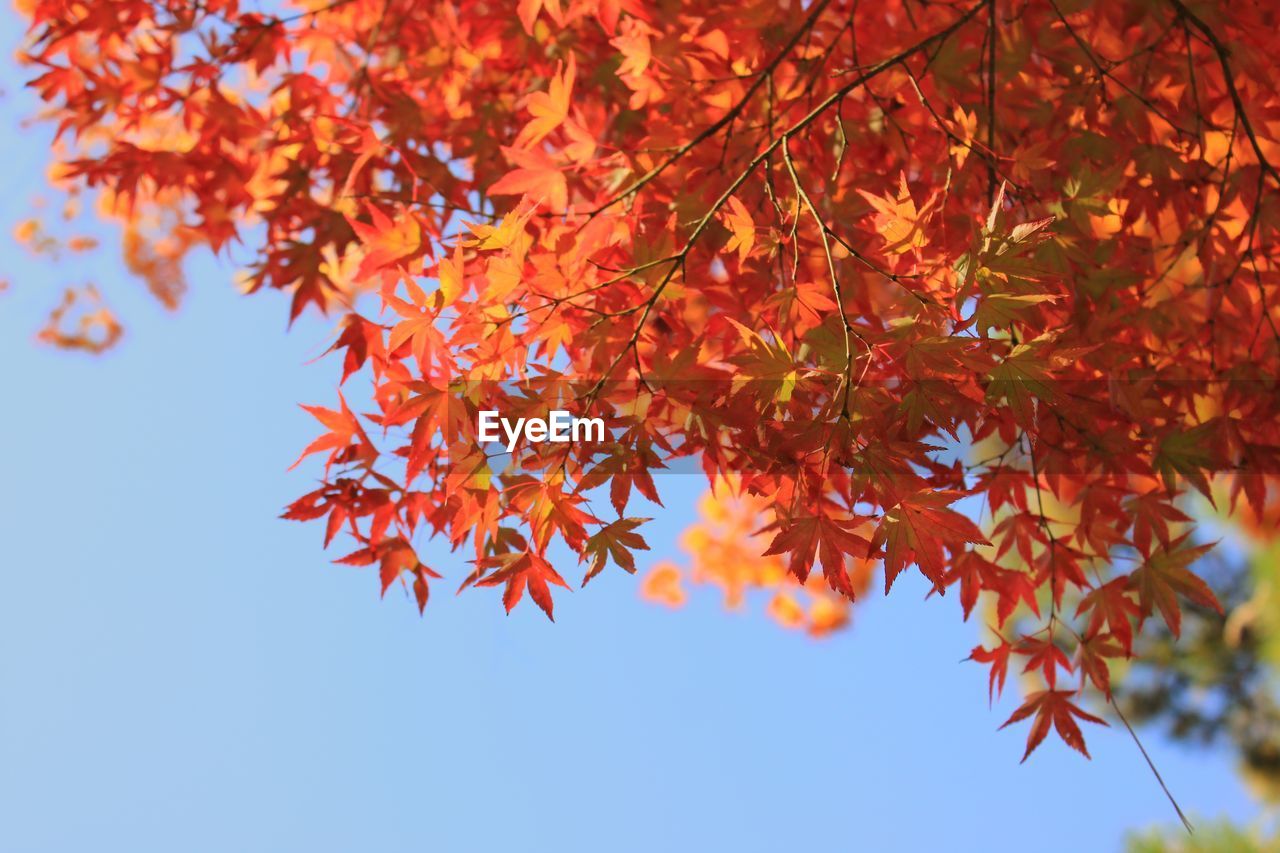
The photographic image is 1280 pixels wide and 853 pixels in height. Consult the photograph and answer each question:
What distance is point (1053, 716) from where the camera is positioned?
234 cm

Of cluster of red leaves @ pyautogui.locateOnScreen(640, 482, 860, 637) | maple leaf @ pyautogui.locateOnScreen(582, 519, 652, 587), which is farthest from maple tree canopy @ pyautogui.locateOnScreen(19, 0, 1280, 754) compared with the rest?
cluster of red leaves @ pyautogui.locateOnScreen(640, 482, 860, 637)

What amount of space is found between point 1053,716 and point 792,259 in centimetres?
114

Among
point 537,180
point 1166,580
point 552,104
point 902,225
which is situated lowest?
point 1166,580

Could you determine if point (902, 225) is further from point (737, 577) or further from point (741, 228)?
point (737, 577)

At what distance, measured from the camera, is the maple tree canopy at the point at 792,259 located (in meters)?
1.81

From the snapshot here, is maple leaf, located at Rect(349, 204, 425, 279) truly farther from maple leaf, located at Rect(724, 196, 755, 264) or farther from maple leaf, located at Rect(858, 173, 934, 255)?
maple leaf, located at Rect(858, 173, 934, 255)

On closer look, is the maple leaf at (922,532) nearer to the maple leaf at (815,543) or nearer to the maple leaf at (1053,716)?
the maple leaf at (815,543)

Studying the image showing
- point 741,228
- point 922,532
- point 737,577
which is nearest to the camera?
point 922,532

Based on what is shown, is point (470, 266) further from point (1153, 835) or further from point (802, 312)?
point (1153, 835)

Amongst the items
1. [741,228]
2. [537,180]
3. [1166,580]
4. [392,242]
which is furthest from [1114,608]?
[392,242]

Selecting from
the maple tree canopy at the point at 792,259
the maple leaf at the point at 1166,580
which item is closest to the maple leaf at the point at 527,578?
the maple tree canopy at the point at 792,259

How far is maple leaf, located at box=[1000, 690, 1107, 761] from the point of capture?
230 cm

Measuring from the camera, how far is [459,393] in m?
1.94

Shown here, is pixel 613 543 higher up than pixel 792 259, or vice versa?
pixel 792 259
